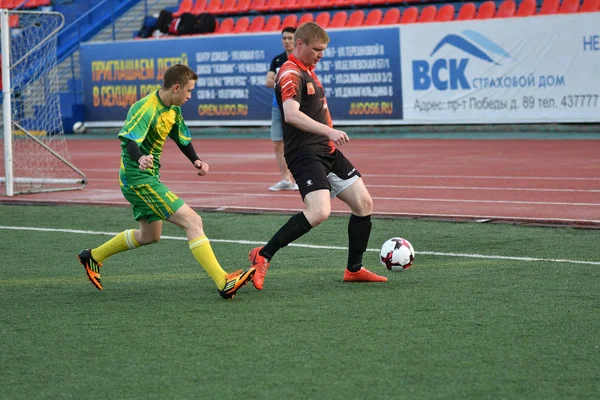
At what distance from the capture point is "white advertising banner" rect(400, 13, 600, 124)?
22500 mm

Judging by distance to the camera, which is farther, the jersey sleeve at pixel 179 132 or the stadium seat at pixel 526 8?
the stadium seat at pixel 526 8

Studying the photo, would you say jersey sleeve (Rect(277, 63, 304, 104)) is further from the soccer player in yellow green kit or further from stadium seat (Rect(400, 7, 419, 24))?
stadium seat (Rect(400, 7, 419, 24))

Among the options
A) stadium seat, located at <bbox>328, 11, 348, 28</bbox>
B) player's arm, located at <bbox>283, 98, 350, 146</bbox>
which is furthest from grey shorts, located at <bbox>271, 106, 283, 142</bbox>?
stadium seat, located at <bbox>328, 11, 348, 28</bbox>

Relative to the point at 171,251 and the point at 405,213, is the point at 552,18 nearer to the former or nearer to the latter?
the point at 405,213

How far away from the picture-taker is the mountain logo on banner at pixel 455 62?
23.8 m

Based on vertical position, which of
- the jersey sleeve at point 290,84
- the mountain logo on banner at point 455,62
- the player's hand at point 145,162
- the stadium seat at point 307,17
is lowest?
the player's hand at point 145,162

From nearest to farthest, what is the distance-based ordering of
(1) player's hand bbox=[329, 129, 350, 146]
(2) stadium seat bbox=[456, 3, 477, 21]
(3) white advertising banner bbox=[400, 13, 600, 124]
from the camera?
(1) player's hand bbox=[329, 129, 350, 146]
(3) white advertising banner bbox=[400, 13, 600, 124]
(2) stadium seat bbox=[456, 3, 477, 21]

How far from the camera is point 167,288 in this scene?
7695mm

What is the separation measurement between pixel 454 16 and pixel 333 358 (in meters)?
22.1

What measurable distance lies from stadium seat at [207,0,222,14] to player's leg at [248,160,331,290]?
2440 cm

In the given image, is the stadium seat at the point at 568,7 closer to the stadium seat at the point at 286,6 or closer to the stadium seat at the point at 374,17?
the stadium seat at the point at 374,17

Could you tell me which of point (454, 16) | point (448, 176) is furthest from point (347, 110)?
point (448, 176)

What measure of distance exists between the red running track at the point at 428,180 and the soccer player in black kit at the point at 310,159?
11.7ft

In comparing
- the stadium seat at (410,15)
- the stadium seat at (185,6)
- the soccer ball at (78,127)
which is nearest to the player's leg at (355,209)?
the stadium seat at (410,15)
